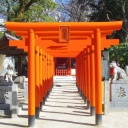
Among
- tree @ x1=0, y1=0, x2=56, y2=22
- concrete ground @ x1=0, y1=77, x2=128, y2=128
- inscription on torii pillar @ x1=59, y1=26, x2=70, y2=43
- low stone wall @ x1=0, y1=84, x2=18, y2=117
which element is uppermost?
tree @ x1=0, y1=0, x2=56, y2=22

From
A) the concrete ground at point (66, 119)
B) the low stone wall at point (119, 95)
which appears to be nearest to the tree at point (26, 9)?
the concrete ground at point (66, 119)

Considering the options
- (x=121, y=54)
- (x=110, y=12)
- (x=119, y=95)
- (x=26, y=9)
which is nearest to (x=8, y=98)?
(x=119, y=95)

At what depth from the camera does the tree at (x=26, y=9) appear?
92.9 ft

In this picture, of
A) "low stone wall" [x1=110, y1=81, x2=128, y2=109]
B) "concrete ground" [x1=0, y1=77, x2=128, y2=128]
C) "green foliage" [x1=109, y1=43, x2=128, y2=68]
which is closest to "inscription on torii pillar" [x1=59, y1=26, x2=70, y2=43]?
"concrete ground" [x1=0, y1=77, x2=128, y2=128]

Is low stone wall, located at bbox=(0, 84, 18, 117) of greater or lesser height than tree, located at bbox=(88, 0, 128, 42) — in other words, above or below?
below

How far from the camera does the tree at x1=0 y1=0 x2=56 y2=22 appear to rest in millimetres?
28316

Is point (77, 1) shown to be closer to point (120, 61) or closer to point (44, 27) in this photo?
point (120, 61)

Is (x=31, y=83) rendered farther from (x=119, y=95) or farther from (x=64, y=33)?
(x=119, y=95)

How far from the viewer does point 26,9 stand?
2858 centimetres

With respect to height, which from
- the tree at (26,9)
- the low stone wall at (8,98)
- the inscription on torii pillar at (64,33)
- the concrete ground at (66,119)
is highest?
the tree at (26,9)

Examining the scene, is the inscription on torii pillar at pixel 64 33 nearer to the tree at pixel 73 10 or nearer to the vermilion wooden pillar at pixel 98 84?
the vermilion wooden pillar at pixel 98 84

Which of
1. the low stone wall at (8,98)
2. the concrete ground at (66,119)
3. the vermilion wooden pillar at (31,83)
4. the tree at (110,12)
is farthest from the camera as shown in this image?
the tree at (110,12)

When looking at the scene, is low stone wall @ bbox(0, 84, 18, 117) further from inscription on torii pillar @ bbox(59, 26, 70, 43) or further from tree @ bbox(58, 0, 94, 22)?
tree @ bbox(58, 0, 94, 22)

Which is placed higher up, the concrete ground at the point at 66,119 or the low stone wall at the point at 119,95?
the low stone wall at the point at 119,95
